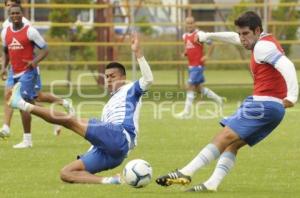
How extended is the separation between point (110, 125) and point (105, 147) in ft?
0.89

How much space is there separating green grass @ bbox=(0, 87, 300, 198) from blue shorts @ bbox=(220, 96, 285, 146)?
2.02ft

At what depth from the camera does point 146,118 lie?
2233 centimetres

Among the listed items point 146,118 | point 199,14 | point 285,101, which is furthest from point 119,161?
point 199,14

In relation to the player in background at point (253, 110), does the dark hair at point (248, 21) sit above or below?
above

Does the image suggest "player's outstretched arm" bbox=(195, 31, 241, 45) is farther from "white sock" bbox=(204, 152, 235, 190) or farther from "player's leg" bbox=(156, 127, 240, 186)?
"white sock" bbox=(204, 152, 235, 190)

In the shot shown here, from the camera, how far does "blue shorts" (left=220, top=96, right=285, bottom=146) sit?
10398 mm

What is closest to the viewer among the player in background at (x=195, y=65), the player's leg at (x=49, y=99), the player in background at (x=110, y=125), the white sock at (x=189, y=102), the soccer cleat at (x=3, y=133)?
the player in background at (x=110, y=125)

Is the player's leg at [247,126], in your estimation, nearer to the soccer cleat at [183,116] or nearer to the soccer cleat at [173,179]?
the soccer cleat at [173,179]

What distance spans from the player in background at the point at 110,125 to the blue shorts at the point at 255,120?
4.34ft

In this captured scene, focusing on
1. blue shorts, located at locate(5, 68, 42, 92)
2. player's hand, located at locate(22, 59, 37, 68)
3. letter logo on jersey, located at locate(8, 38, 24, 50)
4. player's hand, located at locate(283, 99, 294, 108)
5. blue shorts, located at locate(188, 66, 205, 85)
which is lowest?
blue shorts, located at locate(188, 66, 205, 85)

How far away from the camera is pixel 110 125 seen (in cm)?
1120

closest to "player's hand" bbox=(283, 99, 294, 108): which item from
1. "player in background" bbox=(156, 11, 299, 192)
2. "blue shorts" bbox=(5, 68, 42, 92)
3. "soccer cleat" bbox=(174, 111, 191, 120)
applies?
"player in background" bbox=(156, 11, 299, 192)

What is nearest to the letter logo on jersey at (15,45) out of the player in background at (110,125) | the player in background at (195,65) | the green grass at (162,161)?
the green grass at (162,161)

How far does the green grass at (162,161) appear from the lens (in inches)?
414
